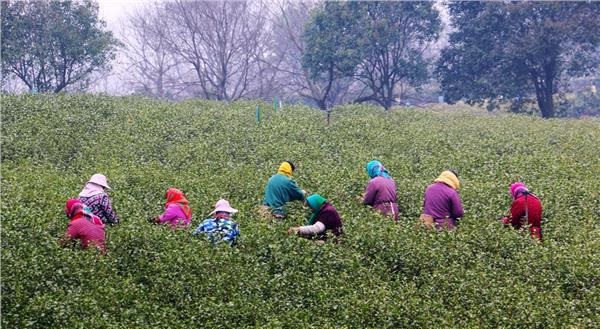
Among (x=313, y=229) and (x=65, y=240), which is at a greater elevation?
(x=65, y=240)

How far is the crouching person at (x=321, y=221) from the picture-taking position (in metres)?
10.1

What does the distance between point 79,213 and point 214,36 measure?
2536 centimetres

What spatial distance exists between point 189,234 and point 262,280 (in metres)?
1.40

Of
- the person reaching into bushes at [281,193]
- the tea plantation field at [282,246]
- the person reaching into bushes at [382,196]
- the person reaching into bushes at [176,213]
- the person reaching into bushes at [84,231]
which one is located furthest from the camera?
the person reaching into bushes at [382,196]

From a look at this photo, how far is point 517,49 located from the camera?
27.4m

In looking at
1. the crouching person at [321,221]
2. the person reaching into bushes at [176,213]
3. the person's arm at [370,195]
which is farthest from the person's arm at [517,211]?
the person reaching into bushes at [176,213]

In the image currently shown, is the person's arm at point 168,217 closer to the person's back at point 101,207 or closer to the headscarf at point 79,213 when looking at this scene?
the person's back at point 101,207

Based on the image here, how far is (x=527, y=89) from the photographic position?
94.4ft

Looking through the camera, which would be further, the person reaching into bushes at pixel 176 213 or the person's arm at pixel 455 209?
the person's arm at pixel 455 209

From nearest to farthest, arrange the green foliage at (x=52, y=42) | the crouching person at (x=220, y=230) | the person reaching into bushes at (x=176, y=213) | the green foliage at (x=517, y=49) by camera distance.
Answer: the crouching person at (x=220, y=230) < the person reaching into bushes at (x=176, y=213) < the green foliage at (x=52, y=42) < the green foliage at (x=517, y=49)

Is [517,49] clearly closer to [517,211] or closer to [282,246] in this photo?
[517,211]

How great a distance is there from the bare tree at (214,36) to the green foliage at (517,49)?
9.03m

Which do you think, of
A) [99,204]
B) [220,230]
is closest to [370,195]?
[220,230]

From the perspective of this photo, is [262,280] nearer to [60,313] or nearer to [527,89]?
[60,313]
